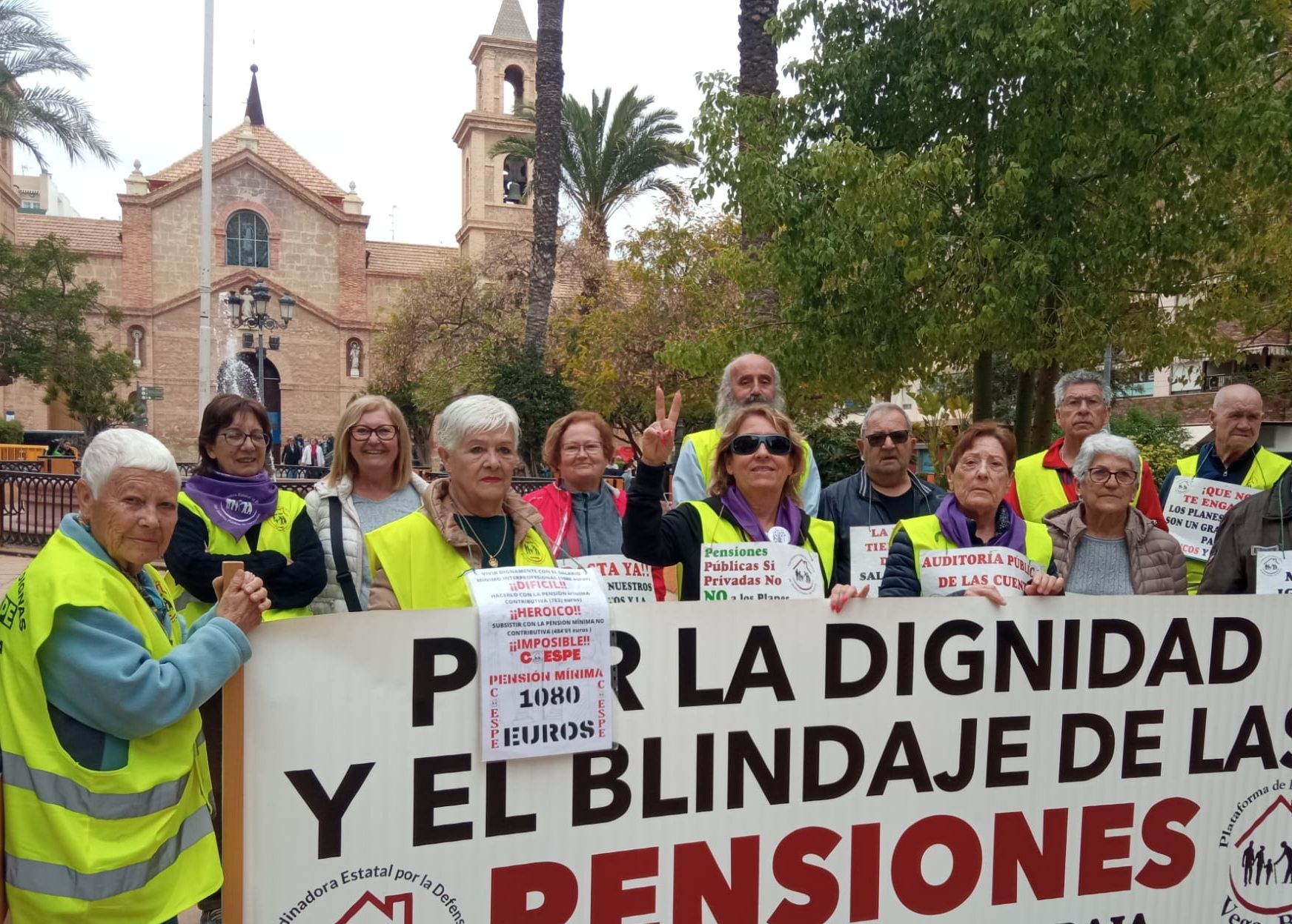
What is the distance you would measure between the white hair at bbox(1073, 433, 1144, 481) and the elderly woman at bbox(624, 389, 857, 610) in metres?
0.91

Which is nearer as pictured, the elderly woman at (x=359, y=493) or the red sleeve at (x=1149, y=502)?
the elderly woman at (x=359, y=493)

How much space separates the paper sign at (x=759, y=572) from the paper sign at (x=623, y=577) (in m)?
0.36

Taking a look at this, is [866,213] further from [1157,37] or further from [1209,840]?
[1209,840]

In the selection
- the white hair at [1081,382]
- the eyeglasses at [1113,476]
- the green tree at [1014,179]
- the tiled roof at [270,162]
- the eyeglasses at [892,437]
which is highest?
the tiled roof at [270,162]

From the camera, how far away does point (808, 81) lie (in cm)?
934

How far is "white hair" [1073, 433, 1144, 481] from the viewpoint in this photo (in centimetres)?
340

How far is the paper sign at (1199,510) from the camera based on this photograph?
458cm

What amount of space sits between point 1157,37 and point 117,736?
8.12 meters

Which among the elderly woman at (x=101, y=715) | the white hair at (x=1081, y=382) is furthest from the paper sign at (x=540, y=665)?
the white hair at (x=1081, y=382)

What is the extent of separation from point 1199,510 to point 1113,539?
4.95 ft

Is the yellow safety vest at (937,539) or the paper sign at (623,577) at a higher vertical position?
the yellow safety vest at (937,539)

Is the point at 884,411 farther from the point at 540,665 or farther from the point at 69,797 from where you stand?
the point at 69,797

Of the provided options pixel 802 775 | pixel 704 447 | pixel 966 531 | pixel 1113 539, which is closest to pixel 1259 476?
pixel 1113 539

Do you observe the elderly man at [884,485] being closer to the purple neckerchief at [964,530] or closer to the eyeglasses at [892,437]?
the eyeglasses at [892,437]
